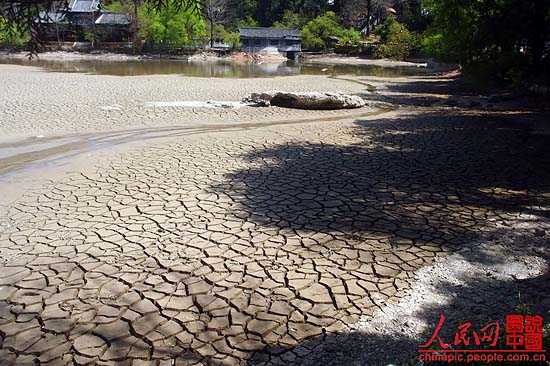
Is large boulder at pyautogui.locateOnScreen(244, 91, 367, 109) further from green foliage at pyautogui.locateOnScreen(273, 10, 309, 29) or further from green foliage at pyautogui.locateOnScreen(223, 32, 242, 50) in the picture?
green foliage at pyautogui.locateOnScreen(273, 10, 309, 29)

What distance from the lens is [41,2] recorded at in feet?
12.0

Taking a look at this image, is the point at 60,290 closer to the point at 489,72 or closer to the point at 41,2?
the point at 41,2

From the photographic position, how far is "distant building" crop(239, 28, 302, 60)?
59.4 meters

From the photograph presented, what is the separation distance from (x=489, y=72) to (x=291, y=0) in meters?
56.9

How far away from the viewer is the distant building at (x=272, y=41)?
195 ft

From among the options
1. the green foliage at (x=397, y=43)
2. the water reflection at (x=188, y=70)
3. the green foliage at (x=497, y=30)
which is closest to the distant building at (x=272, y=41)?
the green foliage at (x=397, y=43)

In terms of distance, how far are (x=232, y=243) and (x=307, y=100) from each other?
1199 centimetres

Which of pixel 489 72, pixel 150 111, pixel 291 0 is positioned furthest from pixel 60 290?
pixel 291 0

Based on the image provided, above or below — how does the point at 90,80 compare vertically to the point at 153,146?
above

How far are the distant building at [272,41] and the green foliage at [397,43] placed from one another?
13.2 m

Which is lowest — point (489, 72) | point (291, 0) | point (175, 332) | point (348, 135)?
point (175, 332)

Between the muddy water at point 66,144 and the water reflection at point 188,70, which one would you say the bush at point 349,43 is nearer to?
the water reflection at point 188,70

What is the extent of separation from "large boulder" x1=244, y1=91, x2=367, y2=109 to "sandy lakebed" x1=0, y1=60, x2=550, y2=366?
5.09 m

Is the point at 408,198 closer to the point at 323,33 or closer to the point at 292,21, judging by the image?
the point at 323,33
